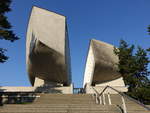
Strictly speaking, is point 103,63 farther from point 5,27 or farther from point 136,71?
point 5,27

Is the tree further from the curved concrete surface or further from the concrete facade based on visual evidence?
the curved concrete surface

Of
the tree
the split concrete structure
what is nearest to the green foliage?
the split concrete structure

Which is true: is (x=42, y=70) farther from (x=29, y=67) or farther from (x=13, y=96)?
(x=13, y=96)

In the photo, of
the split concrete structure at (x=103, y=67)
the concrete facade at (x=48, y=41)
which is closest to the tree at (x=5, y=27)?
the concrete facade at (x=48, y=41)

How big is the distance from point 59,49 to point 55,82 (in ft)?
18.7

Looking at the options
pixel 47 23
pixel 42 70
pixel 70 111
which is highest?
pixel 47 23

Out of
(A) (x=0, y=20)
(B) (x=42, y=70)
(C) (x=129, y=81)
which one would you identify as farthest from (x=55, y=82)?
(A) (x=0, y=20)

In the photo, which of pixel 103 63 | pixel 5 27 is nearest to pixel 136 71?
pixel 103 63

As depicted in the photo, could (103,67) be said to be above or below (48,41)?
below

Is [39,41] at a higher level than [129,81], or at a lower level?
higher

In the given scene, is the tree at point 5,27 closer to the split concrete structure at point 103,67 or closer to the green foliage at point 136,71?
the green foliage at point 136,71

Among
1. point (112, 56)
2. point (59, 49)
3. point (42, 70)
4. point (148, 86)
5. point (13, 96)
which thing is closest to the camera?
point (13, 96)

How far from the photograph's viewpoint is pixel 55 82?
74.0ft

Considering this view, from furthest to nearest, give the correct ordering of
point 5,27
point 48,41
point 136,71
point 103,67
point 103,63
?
point 103,67
point 103,63
point 48,41
point 136,71
point 5,27
